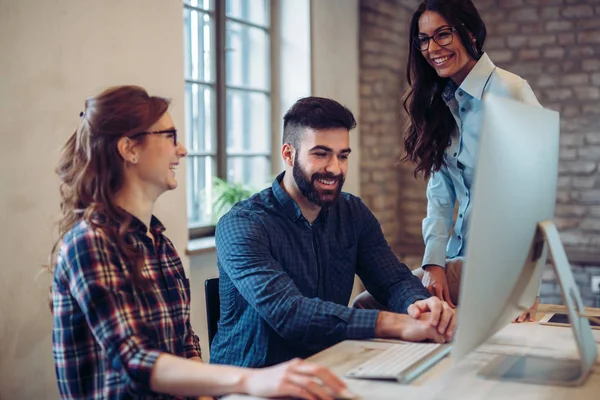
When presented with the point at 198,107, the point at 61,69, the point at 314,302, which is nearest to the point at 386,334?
the point at 314,302

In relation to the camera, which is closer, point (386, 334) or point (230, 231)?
point (386, 334)

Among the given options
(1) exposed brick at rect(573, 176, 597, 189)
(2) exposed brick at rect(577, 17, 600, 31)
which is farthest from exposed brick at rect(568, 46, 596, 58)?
(1) exposed brick at rect(573, 176, 597, 189)

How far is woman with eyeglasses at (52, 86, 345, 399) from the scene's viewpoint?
1414 mm

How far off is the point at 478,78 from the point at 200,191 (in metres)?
2.17

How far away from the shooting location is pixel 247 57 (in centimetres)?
459

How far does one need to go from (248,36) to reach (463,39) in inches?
95.5

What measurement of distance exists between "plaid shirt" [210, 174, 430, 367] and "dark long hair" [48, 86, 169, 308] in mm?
439

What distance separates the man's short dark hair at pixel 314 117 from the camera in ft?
7.27

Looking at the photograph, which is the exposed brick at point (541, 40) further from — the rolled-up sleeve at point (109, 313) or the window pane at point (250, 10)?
the rolled-up sleeve at point (109, 313)

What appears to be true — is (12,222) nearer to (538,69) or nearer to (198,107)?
(198,107)

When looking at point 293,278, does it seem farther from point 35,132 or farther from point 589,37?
point 589,37

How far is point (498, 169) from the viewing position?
126cm

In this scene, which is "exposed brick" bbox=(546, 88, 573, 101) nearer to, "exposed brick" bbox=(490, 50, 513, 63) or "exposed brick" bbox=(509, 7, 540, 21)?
"exposed brick" bbox=(490, 50, 513, 63)

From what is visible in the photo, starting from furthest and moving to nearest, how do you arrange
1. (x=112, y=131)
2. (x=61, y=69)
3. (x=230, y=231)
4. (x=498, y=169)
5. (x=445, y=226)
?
(x=61, y=69), (x=445, y=226), (x=230, y=231), (x=112, y=131), (x=498, y=169)
